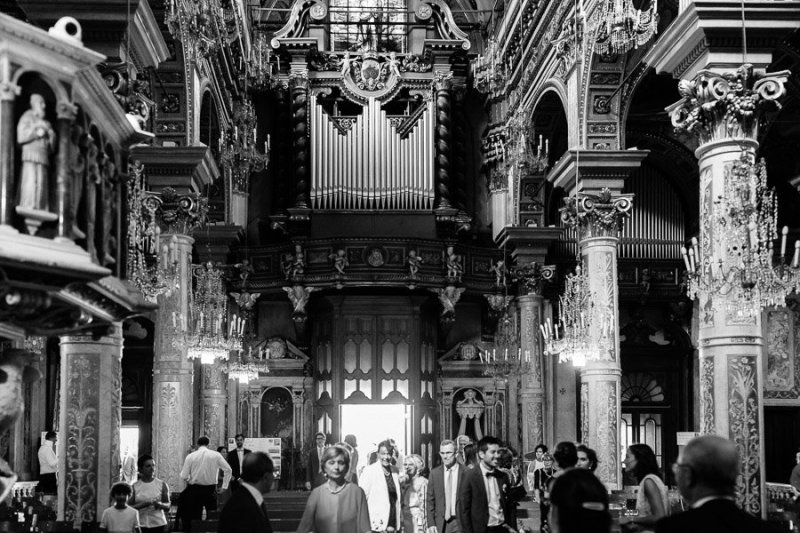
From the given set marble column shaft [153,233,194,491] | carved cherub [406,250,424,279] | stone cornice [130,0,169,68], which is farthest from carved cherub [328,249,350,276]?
stone cornice [130,0,169,68]

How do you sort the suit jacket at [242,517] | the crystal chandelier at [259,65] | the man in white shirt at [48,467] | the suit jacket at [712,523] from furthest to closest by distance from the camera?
the crystal chandelier at [259,65] → the man in white shirt at [48,467] → the suit jacket at [242,517] → the suit jacket at [712,523]

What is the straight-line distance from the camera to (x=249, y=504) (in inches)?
274

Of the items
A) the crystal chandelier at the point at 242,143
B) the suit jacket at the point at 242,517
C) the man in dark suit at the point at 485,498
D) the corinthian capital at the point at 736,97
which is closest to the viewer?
the suit jacket at the point at 242,517

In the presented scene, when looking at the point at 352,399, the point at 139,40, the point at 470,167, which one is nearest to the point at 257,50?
the point at 470,167

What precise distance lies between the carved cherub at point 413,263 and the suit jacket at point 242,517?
1784cm

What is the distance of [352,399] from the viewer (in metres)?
25.9

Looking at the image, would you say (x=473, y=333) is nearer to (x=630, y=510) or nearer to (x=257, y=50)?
(x=257, y=50)

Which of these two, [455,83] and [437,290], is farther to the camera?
[455,83]

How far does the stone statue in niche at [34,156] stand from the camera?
18.7 ft

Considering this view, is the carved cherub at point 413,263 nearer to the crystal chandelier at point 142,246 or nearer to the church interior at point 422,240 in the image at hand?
the church interior at point 422,240

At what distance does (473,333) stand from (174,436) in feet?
35.8

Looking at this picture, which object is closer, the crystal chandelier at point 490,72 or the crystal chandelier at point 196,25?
the crystal chandelier at point 196,25

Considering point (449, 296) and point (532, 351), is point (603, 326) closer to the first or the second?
point (449, 296)

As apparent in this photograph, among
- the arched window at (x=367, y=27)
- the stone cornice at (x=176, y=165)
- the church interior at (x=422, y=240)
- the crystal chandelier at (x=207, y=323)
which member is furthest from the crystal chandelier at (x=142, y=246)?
the arched window at (x=367, y=27)
